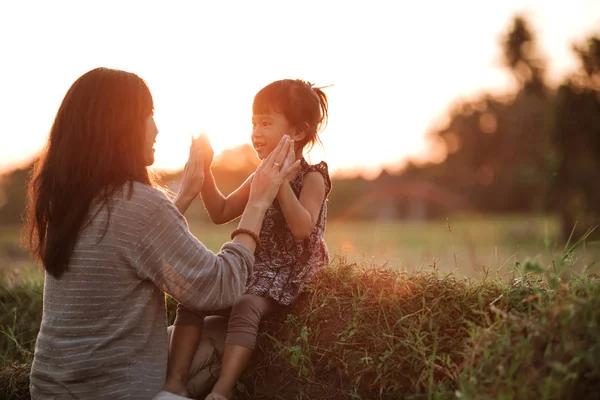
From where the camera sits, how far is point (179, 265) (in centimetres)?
263

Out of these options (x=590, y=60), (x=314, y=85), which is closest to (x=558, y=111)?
(x=590, y=60)

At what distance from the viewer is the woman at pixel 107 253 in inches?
103

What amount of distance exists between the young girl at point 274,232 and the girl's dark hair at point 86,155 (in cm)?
80

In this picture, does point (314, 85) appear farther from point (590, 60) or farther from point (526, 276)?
point (590, 60)

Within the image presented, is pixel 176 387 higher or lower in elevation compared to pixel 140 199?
lower

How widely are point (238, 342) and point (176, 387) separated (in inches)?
15.2

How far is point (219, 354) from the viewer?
3389 mm

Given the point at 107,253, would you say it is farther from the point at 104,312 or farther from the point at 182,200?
the point at 182,200

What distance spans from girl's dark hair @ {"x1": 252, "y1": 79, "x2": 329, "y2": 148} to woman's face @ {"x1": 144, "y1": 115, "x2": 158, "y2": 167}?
135 cm

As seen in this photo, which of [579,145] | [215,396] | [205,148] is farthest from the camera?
[579,145]

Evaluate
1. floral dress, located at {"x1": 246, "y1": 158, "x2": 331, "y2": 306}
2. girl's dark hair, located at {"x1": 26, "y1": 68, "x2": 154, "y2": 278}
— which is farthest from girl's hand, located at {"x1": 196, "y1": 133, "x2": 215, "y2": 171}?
girl's dark hair, located at {"x1": 26, "y1": 68, "x2": 154, "y2": 278}

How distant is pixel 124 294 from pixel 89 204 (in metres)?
0.42

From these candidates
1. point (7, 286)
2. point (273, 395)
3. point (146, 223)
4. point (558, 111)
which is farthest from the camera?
point (558, 111)

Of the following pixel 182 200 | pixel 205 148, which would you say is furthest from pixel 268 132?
pixel 182 200
